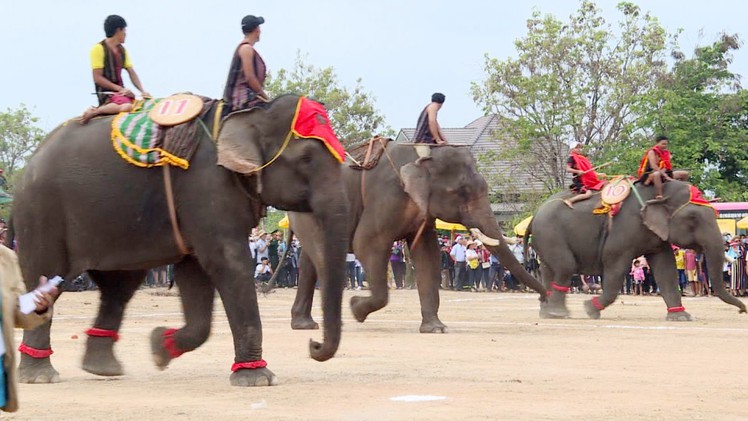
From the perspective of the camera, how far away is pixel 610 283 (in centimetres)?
2169

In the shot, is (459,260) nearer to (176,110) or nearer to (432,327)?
(432,327)

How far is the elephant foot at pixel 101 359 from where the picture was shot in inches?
455

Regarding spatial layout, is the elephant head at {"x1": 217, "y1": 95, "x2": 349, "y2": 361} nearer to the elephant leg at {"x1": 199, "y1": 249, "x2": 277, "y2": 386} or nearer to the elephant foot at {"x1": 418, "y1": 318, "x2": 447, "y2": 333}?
the elephant leg at {"x1": 199, "y1": 249, "x2": 277, "y2": 386}

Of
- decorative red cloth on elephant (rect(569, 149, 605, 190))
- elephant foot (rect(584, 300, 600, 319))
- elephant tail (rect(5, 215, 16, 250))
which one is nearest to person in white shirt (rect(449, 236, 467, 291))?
decorative red cloth on elephant (rect(569, 149, 605, 190))

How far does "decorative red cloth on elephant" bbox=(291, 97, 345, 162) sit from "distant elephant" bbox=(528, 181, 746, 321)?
11287 mm

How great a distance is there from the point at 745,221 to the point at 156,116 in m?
28.9

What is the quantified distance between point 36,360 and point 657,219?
12.6 m

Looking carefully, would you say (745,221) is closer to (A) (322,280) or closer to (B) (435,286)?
(B) (435,286)

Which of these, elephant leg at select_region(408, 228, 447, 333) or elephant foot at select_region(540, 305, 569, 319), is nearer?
elephant leg at select_region(408, 228, 447, 333)

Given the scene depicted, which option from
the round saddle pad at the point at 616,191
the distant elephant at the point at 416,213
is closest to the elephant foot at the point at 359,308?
the distant elephant at the point at 416,213

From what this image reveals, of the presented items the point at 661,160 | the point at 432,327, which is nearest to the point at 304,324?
the point at 432,327

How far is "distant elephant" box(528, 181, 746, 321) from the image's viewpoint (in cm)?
2158

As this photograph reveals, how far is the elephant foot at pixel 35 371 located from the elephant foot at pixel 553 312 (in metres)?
Answer: 12.0

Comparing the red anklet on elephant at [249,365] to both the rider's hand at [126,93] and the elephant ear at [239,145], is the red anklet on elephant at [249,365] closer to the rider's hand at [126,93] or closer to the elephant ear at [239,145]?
the elephant ear at [239,145]
